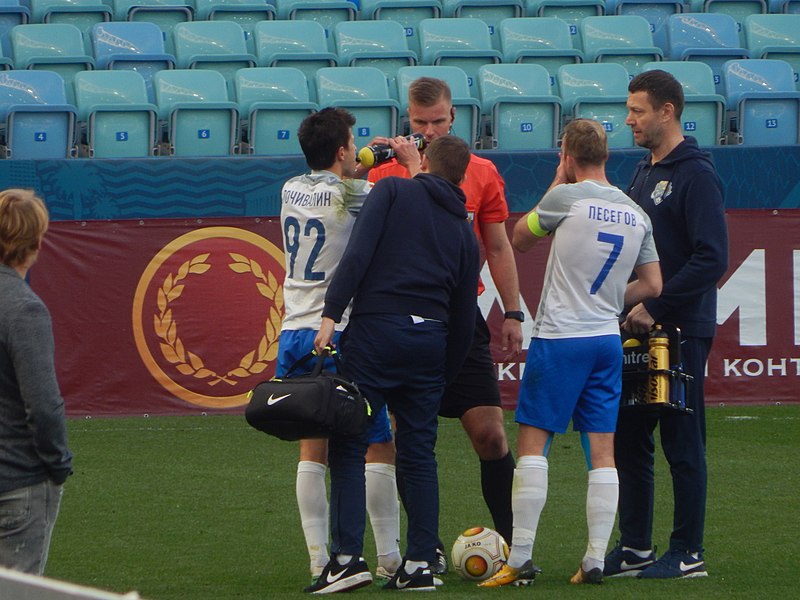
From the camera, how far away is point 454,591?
5180mm

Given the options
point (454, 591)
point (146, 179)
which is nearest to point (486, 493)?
point (454, 591)

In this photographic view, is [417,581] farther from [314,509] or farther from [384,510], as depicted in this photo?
[314,509]

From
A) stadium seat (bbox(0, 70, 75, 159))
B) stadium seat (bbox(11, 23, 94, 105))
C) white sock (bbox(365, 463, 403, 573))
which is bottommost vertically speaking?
white sock (bbox(365, 463, 403, 573))

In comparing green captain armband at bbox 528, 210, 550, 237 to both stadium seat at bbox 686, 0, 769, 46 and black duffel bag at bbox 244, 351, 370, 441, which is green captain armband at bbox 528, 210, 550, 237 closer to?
black duffel bag at bbox 244, 351, 370, 441

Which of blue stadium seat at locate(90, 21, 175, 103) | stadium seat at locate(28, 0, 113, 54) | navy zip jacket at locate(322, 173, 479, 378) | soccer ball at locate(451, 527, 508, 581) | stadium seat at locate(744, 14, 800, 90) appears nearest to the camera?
navy zip jacket at locate(322, 173, 479, 378)

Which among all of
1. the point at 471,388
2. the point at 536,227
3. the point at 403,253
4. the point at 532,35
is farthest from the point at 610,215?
the point at 532,35

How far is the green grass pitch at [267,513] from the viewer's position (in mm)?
5301

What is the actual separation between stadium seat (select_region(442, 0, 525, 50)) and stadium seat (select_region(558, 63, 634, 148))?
4.74 feet

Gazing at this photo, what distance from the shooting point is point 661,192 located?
18.0 feet

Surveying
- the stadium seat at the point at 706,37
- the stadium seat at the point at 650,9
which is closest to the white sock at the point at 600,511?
the stadium seat at the point at 706,37

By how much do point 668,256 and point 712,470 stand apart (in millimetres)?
2747

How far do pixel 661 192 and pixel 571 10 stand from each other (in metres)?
8.99

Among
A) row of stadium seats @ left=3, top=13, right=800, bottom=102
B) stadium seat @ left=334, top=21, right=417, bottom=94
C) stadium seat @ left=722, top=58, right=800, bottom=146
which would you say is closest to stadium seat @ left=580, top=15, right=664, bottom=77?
row of stadium seats @ left=3, top=13, right=800, bottom=102

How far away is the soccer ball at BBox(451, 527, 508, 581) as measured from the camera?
17.7 ft
